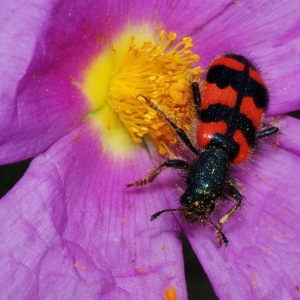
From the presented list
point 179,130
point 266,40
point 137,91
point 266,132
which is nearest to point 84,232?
point 179,130

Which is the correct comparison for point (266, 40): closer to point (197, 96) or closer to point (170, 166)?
point (197, 96)

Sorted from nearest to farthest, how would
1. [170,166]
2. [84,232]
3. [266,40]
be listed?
[84,232], [170,166], [266,40]

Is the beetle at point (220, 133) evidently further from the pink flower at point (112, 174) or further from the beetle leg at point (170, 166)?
the pink flower at point (112, 174)

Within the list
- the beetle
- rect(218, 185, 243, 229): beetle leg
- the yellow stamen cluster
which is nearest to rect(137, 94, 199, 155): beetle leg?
the beetle

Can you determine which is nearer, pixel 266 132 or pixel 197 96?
pixel 197 96

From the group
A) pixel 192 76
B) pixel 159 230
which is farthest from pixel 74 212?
pixel 192 76

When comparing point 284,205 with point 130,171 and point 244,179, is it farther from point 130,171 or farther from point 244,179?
point 130,171
